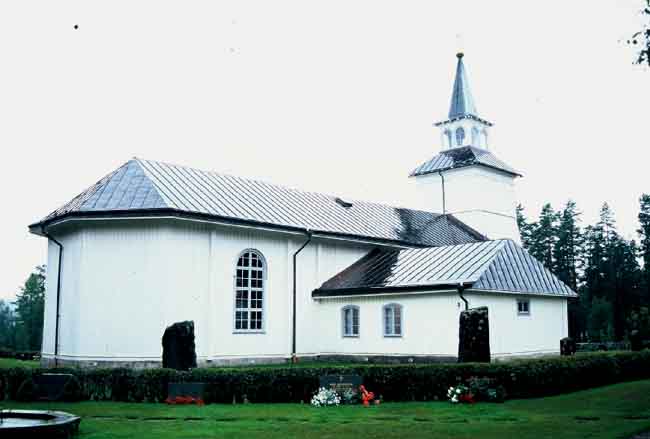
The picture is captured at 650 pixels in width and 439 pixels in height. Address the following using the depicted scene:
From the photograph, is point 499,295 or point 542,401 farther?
point 499,295

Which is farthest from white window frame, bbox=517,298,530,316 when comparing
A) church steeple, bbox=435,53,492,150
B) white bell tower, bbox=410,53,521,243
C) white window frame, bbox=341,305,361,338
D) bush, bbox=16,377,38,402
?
church steeple, bbox=435,53,492,150

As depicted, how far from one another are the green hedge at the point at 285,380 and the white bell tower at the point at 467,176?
24.8 m

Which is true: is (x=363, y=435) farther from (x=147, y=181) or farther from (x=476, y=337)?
(x=147, y=181)

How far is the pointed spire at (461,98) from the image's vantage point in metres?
44.7

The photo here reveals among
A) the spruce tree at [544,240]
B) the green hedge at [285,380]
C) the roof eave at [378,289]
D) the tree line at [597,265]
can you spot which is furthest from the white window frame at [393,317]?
the spruce tree at [544,240]

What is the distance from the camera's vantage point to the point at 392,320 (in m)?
27.0

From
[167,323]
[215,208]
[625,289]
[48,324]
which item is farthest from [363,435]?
[625,289]

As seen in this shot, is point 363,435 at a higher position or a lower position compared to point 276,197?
lower

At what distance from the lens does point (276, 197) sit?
3116 cm

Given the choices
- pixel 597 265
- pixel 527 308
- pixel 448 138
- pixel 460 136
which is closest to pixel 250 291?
pixel 527 308

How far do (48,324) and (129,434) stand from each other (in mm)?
14921

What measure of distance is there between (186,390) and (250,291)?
352 inches

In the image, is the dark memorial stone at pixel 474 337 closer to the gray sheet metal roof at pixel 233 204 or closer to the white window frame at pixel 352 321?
the white window frame at pixel 352 321

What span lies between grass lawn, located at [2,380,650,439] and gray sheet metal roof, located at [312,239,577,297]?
7321 mm
